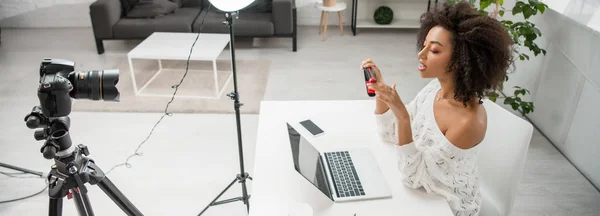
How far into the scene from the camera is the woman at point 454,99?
1.14 meters

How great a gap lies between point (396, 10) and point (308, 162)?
3706 mm

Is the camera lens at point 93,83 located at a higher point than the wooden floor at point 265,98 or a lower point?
higher

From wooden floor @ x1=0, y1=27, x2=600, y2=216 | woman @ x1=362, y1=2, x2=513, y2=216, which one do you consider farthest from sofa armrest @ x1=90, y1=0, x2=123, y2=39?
woman @ x1=362, y1=2, x2=513, y2=216

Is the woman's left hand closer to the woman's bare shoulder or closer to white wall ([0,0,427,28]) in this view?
the woman's bare shoulder

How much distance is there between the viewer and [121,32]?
3.85m

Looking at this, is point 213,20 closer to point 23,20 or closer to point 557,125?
point 23,20

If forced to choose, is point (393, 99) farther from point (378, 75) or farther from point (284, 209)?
point (284, 209)

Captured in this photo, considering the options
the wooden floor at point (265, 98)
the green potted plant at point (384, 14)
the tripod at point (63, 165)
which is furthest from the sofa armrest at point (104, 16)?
the tripod at point (63, 165)

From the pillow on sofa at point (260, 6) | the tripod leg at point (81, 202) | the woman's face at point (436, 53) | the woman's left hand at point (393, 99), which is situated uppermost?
the woman's face at point (436, 53)

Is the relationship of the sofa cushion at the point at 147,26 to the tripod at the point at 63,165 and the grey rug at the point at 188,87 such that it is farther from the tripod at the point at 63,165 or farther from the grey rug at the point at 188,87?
the tripod at the point at 63,165

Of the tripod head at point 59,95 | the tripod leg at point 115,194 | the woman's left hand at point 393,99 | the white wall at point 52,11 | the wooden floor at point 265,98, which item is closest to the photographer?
the tripod head at point 59,95

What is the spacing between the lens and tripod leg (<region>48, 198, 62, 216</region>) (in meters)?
1.26

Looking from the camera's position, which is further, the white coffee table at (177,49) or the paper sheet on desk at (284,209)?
the white coffee table at (177,49)

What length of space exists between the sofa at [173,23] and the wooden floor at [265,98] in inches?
8.2
